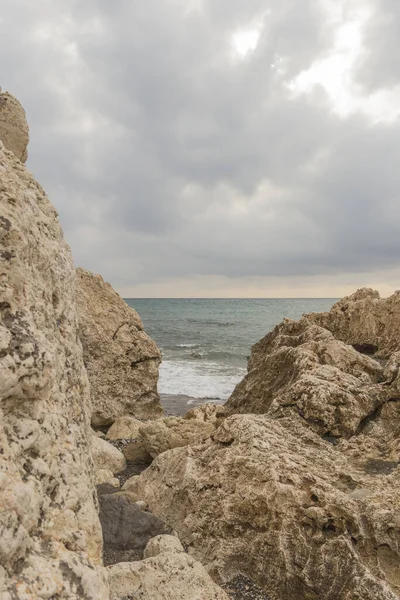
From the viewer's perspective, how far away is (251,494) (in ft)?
14.1

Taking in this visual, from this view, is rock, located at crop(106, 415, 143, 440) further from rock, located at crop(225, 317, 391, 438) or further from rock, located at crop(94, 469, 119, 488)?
rock, located at crop(94, 469, 119, 488)

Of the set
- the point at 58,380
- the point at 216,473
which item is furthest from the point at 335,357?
the point at 58,380

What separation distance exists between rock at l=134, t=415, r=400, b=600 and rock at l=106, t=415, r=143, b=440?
4.67 m

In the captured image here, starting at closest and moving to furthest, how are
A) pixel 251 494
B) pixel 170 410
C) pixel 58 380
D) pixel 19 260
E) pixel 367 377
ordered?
pixel 19 260, pixel 58 380, pixel 251 494, pixel 367 377, pixel 170 410

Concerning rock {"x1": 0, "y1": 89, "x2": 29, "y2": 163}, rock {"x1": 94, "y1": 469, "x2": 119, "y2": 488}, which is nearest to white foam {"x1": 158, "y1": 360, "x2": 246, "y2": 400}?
rock {"x1": 94, "y1": 469, "x2": 119, "y2": 488}

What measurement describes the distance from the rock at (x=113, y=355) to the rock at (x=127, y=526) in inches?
248

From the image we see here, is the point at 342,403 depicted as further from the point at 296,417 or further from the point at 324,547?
the point at 324,547

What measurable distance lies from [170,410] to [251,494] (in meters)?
11.7

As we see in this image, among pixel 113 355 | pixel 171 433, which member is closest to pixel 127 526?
pixel 171 433

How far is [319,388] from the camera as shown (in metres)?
5.71

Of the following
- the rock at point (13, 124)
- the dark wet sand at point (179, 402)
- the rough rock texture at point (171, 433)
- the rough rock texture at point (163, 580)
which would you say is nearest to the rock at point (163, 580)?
the rough rock texture at point (163, 580)

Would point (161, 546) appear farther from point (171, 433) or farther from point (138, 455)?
point (138, 455)

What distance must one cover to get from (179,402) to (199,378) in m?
5.03

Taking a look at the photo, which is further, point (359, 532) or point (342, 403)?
point (342, 403)
